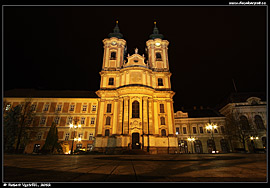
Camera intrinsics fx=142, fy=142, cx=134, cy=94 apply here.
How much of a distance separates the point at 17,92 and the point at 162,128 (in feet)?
134

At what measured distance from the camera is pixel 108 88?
3141 cm

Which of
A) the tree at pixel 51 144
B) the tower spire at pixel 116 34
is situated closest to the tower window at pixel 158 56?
the tower spire at pixel 116 34

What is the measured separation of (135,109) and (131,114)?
135 cm

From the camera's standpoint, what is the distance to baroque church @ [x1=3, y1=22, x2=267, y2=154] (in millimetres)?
26678

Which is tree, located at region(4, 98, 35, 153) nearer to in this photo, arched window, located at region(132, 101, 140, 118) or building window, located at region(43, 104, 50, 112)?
building window, located at region(43, 104, 50, 112)

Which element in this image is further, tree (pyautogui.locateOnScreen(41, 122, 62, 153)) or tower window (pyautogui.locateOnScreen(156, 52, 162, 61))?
tower window (pyautogui.locateOnScreen(156, 52, 162, 61))

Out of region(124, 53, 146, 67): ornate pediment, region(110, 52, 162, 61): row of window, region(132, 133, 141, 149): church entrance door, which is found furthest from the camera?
region(110, 52, 162, 61): row of window

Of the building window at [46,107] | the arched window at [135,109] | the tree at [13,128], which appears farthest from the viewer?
the building window at [46,107]

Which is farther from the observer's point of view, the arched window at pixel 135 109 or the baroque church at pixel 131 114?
the arched window at pixel 135 109

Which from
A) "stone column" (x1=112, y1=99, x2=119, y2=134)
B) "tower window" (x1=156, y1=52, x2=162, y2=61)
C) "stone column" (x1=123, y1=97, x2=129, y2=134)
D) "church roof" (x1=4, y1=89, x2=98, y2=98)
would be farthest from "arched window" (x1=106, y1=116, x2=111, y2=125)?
"tower window" (x1=156, y1=52, x2=162, y2=61)

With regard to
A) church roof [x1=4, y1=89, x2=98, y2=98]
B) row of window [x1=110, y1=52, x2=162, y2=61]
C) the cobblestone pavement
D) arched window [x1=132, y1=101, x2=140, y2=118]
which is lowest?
the cobblestone pavement

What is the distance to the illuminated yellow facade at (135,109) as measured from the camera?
26.0 metres

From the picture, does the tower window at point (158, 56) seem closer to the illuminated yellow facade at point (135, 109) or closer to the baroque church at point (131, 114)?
the baroque church at point (131, 114)

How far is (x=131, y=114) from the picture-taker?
89.4ft
